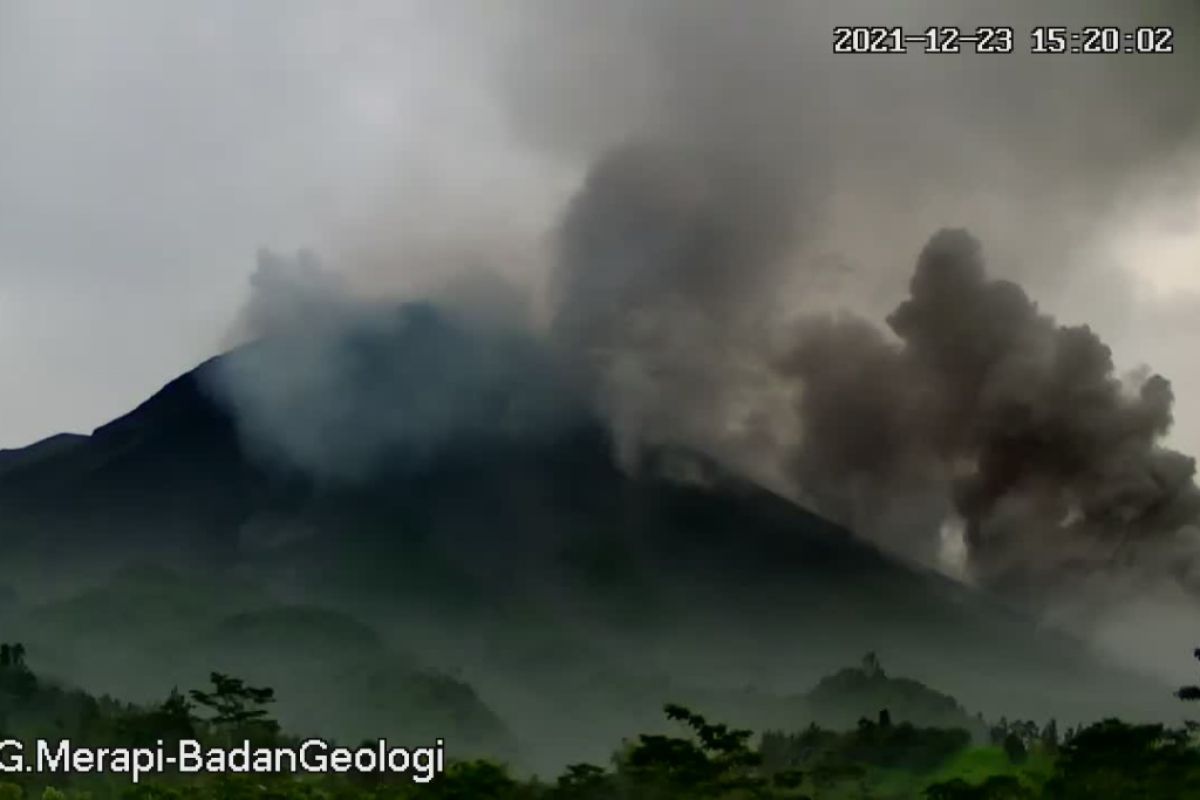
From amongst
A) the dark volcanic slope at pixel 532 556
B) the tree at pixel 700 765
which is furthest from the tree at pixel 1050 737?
the tree at pixel 700 765

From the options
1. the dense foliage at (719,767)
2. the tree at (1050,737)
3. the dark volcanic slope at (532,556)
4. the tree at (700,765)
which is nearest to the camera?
the dense foliage at (719,767)

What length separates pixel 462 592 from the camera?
1703 centimetres

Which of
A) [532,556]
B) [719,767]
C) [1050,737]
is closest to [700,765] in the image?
[719,767]

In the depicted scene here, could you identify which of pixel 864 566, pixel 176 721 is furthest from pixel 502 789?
pixel 864 566

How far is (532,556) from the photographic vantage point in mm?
17641

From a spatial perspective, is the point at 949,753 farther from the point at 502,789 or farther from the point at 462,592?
the point at 462,592

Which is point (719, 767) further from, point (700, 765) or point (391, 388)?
point (391, 388)

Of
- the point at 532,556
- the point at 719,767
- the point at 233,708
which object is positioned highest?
the point at 532,556

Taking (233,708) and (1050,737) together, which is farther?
(1050,737)

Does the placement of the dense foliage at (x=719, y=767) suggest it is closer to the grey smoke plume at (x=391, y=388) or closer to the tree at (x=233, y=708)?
the tree at (x=233, y=708)

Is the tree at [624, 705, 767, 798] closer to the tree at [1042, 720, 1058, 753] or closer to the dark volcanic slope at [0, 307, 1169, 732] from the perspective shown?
the tree at [1042, 720, 1058, 753]

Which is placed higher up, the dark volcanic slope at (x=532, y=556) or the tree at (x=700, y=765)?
the dark volcanic slope at (x=532, y=556)

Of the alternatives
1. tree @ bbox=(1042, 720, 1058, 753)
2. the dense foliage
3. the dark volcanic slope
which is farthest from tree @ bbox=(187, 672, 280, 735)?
tree @ bbox=(1042, 720, 1058, 753)

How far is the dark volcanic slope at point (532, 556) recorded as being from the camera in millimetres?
12961
